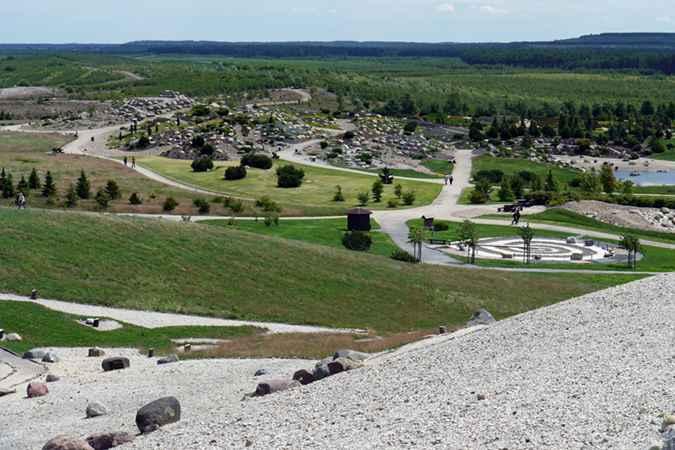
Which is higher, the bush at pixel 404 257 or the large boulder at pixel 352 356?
the large boulder at pixel 352 356

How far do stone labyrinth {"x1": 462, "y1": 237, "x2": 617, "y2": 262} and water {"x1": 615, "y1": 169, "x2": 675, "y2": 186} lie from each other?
49849 millimetres

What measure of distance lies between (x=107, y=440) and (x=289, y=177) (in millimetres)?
84630

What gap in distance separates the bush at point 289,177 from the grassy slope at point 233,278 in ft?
160

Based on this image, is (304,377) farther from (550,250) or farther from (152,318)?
(550,250)

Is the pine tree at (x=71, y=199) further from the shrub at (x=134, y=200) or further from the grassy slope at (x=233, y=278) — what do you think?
the grassy slope at (x=233, y=278)

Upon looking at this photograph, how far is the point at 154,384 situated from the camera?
29156 millimetres

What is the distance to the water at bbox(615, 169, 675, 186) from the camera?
125 m

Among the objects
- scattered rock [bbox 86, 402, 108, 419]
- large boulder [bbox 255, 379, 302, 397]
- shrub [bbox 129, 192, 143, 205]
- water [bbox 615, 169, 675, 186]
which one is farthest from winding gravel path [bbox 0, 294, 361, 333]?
water [bbox 615, 169, 675, 186]

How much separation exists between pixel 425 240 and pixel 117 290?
115 feet

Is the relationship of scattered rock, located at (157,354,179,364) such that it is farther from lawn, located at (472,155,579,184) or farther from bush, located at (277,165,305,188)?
lawn, located at (472,155,579,184)

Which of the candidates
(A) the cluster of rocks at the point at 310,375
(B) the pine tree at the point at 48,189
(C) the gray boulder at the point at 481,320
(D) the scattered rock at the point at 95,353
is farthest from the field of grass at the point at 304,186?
(A) the cluster of rocks at the point at 310,375

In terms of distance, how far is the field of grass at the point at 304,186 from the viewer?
9638cm

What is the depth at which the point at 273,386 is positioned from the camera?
25.0 metres

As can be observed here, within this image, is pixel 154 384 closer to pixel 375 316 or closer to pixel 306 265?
pixel 375 316
